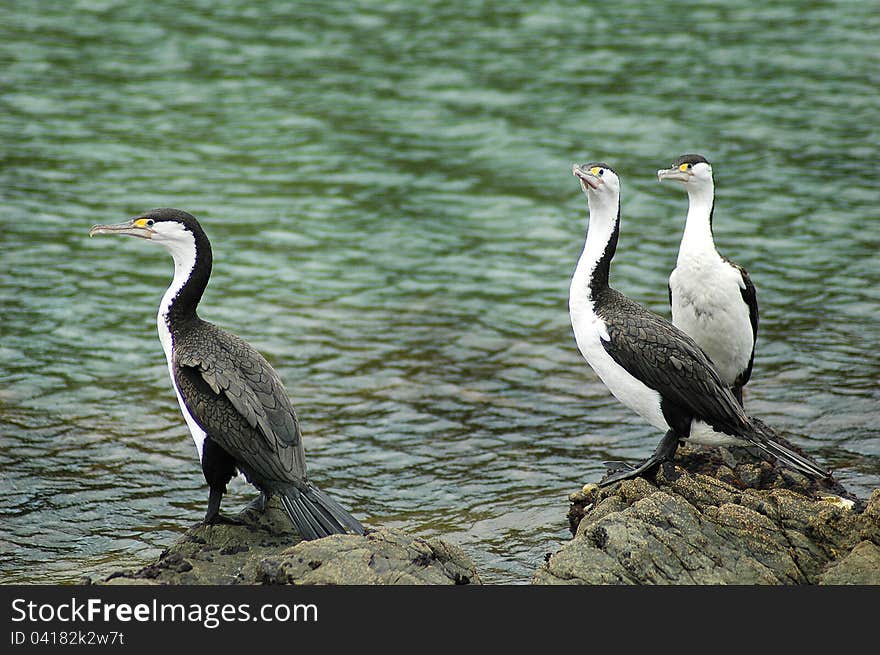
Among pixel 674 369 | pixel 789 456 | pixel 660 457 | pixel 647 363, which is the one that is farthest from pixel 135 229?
pixel 789 456

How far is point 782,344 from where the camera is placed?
1255 cm

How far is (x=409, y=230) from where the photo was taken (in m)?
15.5

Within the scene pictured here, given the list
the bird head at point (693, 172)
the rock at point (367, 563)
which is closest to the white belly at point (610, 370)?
the bird head at point (693, 172)

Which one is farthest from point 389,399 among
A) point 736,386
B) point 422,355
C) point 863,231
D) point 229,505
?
point 863,231

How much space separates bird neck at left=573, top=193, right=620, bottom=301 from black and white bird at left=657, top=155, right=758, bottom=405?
844 millimetres

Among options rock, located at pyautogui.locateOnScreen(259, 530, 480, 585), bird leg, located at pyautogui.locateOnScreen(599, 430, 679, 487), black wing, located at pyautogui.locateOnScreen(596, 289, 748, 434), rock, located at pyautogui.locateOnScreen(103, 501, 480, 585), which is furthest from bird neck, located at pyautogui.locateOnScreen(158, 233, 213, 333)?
bird leg, located at pyautogui.locateOnScreen(599, 430, 679, 487)

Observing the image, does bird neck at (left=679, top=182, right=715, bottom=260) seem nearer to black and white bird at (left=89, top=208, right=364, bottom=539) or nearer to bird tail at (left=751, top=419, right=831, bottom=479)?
bird tail at (left=751, top=419, right=831, bottom=479)

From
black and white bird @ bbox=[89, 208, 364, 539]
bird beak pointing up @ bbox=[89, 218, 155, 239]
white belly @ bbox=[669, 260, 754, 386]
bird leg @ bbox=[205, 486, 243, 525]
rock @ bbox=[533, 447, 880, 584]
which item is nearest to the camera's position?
rock @ bbox=[533, 447, 880, 584]

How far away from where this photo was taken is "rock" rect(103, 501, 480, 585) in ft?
22.2

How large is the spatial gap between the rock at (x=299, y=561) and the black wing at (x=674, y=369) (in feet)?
6.06

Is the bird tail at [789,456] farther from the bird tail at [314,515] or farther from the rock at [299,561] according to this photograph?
the bird tail at [314,515]

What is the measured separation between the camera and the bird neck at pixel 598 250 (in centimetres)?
863

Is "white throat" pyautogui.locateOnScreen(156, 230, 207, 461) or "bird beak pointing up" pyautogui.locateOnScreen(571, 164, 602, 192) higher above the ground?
"bird beak pointing up" pyautogui.locateOnScreen(571, 164, 602, 192)
